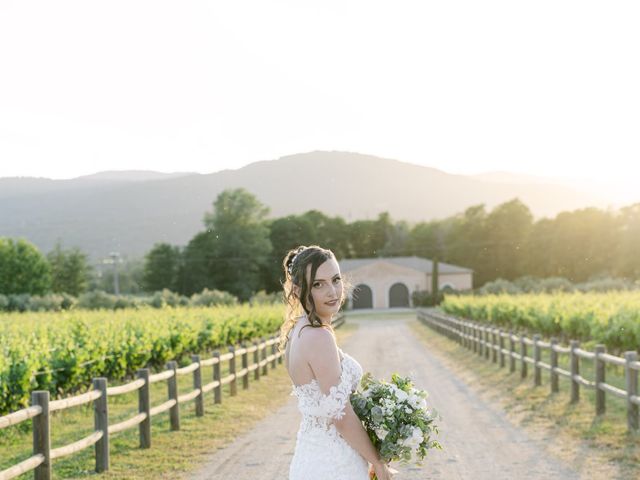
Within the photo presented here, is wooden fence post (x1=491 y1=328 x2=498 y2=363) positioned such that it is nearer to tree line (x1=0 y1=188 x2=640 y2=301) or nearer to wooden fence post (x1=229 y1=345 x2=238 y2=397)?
wooden fence post (x1=229 y1=345 x2=238 y2=397)

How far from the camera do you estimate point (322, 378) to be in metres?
4.34

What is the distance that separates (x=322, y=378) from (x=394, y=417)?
0.59 meters

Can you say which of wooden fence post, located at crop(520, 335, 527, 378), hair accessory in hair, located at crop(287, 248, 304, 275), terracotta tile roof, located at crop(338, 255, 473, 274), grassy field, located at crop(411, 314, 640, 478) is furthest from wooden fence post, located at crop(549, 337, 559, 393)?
terracotta tile roof, located at crop(338, 255, 473, 274)

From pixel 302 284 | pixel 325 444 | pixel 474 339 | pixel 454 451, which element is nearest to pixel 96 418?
pixel 454 451

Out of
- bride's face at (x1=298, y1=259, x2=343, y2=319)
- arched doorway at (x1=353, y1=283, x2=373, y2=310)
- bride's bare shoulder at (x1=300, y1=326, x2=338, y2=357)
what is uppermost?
bride's face at (x1=298, y1=259, x2=343, y2=319)

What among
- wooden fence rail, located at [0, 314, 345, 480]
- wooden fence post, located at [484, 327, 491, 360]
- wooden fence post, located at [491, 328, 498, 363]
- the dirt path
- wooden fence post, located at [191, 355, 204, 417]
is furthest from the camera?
wooden fence post, located at [484, 327, 491, 360]

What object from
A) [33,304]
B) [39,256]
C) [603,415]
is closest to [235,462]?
[603,415]

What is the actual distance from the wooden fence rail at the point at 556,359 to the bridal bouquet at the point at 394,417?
806cm

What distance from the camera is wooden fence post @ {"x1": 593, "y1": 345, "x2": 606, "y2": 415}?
13750 millimetres

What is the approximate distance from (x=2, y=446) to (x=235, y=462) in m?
4.21

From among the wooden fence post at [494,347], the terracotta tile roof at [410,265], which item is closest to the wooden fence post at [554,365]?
the wooden fence post at [494,347]

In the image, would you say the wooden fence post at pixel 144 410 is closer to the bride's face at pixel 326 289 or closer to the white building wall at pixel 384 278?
the bride's face at pixel 326 289

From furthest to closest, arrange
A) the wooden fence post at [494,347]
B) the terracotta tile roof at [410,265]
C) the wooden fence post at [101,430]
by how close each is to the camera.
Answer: the terracotta tile roof at [410,265], the wooden fence post at [494,347], the wooden fence post at [101,430]

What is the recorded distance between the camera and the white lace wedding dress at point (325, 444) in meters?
4.48
